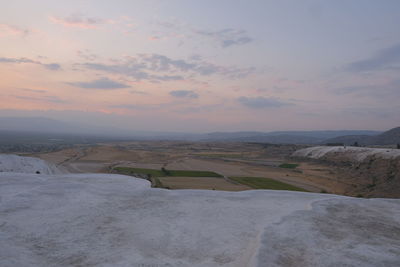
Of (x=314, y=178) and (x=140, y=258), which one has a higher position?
(x=140, y=258)

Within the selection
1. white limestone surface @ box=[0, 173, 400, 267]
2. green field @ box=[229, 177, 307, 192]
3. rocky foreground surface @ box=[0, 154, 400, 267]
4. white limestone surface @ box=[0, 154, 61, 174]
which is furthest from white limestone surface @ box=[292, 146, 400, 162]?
white limestone surface @ box=[0, 154, 61, 174]

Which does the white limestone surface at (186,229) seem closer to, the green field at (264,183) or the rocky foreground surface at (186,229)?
the rocky foreground surface at (186,229)

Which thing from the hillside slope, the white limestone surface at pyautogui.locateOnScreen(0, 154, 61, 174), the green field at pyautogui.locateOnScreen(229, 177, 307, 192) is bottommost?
the green field at pyautogui.locateOnScreen(229, 177, 307, 192)

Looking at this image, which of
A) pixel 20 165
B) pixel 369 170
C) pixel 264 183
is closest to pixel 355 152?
pixel 369 170

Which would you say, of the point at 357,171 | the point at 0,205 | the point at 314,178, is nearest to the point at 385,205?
the point at 0,205

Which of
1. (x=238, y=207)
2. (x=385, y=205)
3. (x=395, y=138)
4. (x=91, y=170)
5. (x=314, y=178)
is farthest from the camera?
(x=395, y=138)

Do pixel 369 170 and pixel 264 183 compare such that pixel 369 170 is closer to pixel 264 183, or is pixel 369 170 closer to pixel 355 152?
pixel 355 152

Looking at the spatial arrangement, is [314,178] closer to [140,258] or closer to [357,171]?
[357,171]

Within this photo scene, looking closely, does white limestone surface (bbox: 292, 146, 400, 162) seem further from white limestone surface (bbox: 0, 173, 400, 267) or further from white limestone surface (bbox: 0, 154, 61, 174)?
white limestone surface (bbox: 0, 154, 61, 174)

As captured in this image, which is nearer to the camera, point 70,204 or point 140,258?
point 140,258
